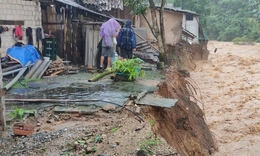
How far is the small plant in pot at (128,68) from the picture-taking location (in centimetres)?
838

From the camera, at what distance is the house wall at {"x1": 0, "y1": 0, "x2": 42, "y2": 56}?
9.91 m

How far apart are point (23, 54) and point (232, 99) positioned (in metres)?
10.4

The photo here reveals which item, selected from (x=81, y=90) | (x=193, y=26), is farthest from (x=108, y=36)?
(x=193, y=26)

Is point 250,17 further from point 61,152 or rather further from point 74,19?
point 61,152

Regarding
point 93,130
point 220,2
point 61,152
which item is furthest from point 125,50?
point 220,2

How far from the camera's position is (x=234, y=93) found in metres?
15.5

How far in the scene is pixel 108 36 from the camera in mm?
10367

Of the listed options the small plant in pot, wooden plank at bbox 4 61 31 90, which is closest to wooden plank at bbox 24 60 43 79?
wooden plank at bbox 4 61 31 90

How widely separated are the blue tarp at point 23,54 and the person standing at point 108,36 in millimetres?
2480

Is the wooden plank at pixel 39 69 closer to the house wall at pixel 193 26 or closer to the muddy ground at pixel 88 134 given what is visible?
the muddy ground at pixel 88 134

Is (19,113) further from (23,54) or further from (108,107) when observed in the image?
(23,54)

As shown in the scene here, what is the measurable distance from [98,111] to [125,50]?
529 centimetres

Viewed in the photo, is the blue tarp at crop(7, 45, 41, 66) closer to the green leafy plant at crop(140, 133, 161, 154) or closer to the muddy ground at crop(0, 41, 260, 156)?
the muddy ground at crop(0, 41, 260, 156)

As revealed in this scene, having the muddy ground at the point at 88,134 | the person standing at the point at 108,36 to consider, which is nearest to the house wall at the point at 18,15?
the person standing at the point at 108,36
